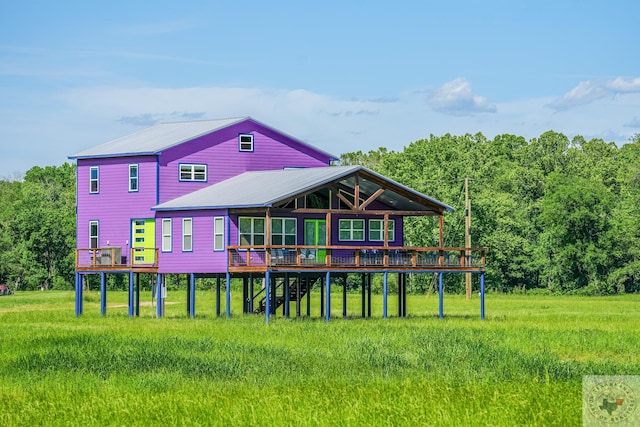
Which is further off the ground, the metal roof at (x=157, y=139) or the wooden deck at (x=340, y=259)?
the metal roof at (x=157, y=139)

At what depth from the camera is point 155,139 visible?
62.2 m

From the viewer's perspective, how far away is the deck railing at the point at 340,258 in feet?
171

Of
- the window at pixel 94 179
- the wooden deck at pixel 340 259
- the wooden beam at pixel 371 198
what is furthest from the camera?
the window at pixel 94 179

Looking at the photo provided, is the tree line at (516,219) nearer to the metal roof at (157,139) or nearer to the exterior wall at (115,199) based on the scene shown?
the metal roof at (157,139)

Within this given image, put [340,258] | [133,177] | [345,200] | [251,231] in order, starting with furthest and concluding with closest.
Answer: [133,177]
[251,231]
[345,200]
[340,258]

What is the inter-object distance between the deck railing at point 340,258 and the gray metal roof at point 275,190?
2118 millimetres

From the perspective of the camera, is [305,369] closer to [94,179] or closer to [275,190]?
[275,190]

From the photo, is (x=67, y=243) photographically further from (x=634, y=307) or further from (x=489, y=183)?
(x=634, y=307)

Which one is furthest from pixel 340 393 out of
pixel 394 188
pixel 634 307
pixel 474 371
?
pixel 634 307

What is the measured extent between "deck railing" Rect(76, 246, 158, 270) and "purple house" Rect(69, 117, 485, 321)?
0.05 metres

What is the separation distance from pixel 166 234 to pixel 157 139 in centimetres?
712

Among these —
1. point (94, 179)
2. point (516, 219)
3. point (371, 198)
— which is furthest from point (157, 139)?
point (516, 219)

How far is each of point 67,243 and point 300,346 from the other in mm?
73167

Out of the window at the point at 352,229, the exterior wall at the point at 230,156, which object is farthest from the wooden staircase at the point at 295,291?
the exterior wall at the point at 230,156
